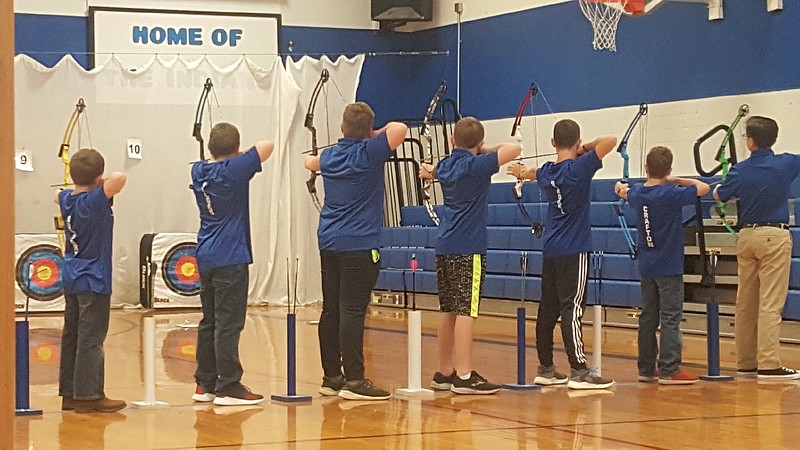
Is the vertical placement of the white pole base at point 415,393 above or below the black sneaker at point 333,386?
below

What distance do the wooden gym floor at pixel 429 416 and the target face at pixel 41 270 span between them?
5272 mm

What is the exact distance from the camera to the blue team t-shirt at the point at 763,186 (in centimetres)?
806

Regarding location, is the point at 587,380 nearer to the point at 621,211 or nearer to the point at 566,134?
the point at 566,134

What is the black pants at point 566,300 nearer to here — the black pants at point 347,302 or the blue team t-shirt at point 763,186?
the black pants at point 347,302

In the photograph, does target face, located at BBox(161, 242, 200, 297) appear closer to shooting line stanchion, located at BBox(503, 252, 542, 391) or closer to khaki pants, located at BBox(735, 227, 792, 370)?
shooting line stanchion, located at BBox(503, 252, 542, 391)

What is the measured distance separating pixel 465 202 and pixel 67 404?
99.4 inches

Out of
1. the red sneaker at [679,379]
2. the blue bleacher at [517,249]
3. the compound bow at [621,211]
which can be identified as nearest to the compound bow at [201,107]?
the blue bleacher at [517,249]

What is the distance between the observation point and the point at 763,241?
26.4ft

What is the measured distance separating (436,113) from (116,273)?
15.2 ft

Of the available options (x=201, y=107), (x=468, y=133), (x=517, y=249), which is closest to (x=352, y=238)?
(x=468, y=133)

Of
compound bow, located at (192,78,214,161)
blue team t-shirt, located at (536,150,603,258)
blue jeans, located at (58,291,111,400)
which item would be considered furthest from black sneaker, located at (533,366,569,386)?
compound bow, located at (192,78,214,161)

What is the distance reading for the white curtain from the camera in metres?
14.7

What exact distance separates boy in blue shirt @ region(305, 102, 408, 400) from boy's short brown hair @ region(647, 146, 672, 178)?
1740mm

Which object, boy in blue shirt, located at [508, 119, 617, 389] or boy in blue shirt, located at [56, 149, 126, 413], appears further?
boy in blue shirt, located at [508, 119, 617, 389]
